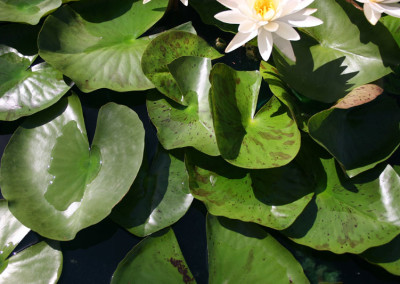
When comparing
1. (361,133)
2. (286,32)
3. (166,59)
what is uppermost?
(286,32)

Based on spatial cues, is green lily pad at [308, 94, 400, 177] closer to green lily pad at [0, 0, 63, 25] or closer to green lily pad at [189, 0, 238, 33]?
green lily pad at [189, 0, 238, 33]

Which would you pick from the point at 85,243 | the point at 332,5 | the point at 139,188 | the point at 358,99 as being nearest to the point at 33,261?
the point at 85,243

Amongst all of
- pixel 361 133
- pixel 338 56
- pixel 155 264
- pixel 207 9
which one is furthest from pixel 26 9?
pixel 361 133

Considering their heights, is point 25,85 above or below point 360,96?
below

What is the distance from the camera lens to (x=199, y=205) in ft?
5.02

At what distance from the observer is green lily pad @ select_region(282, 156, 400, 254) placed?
1363 mm

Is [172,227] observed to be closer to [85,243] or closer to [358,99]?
[85,243]

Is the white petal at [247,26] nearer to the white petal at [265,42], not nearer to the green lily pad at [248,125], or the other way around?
the white petal at [265,42]

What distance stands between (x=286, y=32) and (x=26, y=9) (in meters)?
1.17

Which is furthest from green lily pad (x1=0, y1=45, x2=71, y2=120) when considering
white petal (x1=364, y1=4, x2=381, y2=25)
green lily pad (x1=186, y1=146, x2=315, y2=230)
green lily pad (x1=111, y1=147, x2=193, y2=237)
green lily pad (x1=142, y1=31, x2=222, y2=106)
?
white petal (x1=364, y1=4, x2=381, y2=25)

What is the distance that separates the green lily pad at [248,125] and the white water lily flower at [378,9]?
44 cm

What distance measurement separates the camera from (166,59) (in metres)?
1.56

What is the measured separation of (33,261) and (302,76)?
49.6 inches

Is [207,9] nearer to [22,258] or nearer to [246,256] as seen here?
[246,256]
